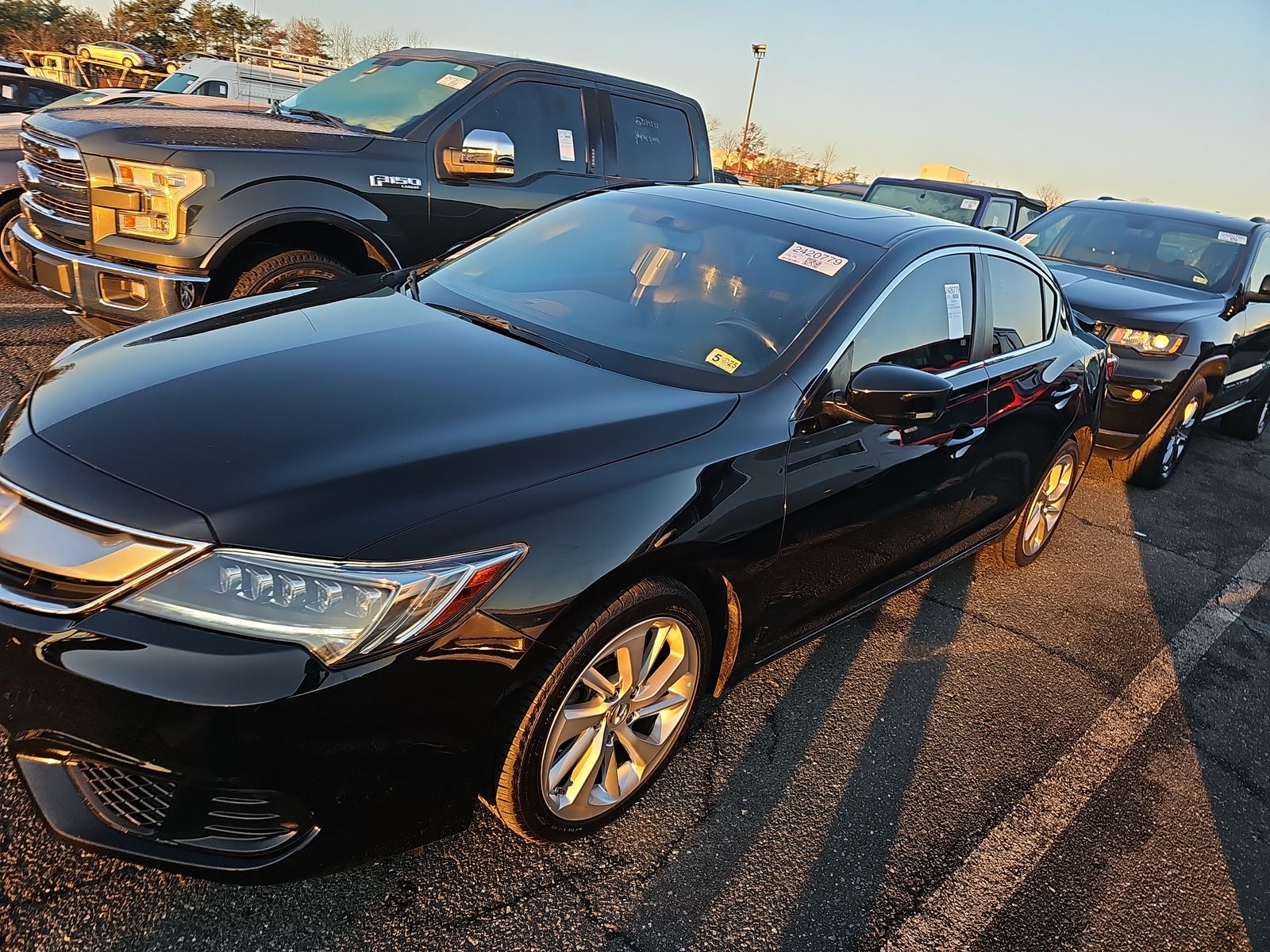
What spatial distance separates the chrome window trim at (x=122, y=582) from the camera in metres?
1.62

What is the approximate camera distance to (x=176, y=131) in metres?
4.26

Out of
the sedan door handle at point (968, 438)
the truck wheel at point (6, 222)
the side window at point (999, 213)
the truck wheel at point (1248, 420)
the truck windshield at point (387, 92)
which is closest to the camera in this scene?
the sedan door handle at point (968, 438)

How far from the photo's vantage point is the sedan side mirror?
2.49m

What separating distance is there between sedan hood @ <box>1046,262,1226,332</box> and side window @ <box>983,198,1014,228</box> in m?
4.75

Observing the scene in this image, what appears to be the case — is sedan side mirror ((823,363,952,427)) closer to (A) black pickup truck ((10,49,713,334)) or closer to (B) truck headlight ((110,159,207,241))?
(A) black pickup truck ((10,49,713,334))

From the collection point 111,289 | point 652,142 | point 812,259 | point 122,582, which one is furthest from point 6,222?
point 812,259

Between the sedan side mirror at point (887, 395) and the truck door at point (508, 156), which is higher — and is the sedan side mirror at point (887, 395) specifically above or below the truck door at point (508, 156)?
below

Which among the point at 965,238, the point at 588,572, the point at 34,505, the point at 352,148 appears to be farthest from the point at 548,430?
the point at 352,148

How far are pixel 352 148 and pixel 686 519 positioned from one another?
142 inches

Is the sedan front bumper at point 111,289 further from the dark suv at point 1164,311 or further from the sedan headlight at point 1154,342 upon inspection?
the sedan headlight at point 1154,342

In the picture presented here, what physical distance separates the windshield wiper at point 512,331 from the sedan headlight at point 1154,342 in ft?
14.8

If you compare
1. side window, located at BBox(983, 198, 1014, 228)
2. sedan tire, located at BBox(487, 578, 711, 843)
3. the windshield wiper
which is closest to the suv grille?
sedan tire, located at BBox(487, 578, 711, 843)

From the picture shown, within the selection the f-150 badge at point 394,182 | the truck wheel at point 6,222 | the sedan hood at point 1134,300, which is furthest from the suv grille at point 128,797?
the sedan hood at point 1134,300

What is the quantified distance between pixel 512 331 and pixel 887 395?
1.15 metres
